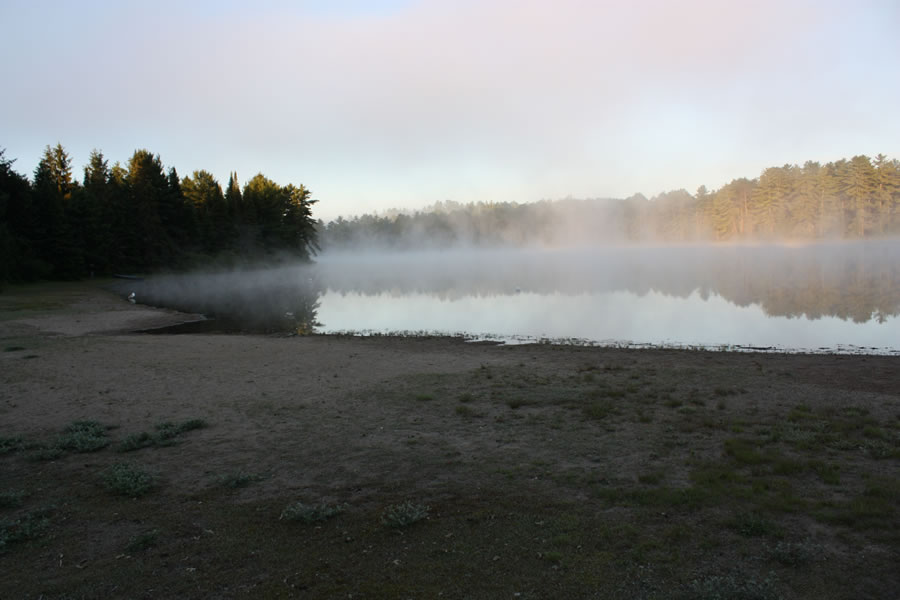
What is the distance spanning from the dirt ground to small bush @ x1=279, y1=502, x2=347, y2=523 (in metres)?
0.10

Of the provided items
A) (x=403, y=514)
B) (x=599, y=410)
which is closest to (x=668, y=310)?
(x=599, y=410)

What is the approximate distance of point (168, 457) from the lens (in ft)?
26.6

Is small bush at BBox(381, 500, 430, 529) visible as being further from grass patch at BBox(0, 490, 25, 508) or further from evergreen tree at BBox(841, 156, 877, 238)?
evergreen tree at BBox(841, 156, 877, 238)

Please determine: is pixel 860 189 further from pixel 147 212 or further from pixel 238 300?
pixel 147 212

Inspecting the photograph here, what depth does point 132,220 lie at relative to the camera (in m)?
61.1

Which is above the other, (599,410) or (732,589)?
(599,410)

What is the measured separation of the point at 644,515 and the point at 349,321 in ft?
77.6

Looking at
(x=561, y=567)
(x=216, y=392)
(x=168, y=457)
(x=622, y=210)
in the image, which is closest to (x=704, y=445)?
(x=561, y=567)

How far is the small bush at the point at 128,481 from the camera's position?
6746 mm

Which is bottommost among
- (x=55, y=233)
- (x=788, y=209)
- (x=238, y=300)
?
(x=238, y=300)

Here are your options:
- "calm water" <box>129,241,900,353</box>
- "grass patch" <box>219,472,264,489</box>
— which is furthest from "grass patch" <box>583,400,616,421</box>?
"calm water" <box>129,241,900,353</box>

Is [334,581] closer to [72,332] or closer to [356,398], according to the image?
[356,398]

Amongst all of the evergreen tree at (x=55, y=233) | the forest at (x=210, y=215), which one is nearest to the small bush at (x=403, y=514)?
the forest at (x=210, y=215)

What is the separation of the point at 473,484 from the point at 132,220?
220ft
